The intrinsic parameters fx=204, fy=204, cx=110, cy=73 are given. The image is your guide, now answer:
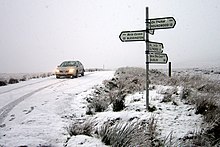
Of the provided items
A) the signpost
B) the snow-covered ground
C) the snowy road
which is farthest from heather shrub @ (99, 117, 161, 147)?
the signpost

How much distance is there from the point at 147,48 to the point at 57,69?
1427 centimetres

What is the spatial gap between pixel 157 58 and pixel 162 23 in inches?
43.8

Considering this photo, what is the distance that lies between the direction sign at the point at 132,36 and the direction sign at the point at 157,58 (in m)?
0.61

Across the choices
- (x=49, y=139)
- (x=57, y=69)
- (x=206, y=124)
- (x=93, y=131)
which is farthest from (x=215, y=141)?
(x=57, y=69)

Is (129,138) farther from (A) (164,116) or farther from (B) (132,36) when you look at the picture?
(B) (132,36)

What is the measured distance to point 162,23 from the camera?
6449 millimetres

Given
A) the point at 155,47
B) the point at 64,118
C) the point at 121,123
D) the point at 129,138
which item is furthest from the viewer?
the point at 155,47

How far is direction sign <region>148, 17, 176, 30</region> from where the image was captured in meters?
6.36

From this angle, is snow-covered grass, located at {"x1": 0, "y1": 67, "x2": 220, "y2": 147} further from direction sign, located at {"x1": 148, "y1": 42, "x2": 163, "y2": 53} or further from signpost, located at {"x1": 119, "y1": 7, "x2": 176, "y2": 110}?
direction sign, located at {"x1": 148, "y1": 42, "x2": 163, "y2": 53}

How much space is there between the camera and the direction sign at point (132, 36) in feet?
21.4

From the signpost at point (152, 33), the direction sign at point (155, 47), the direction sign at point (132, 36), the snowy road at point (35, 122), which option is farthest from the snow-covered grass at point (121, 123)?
the direction sign at point (132, 36)

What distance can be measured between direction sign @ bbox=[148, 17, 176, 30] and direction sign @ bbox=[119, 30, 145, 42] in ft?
1.10

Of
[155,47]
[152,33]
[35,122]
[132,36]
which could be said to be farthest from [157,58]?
[35,122]

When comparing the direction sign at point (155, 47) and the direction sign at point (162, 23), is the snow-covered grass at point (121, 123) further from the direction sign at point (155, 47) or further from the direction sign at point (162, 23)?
the direction sign at point (162, 23)
